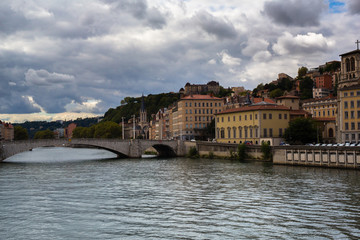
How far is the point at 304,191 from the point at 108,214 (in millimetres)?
14904

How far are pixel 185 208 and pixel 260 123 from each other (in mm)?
49013

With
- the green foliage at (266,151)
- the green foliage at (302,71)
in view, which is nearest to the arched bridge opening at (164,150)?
the green foliage at (266,151)

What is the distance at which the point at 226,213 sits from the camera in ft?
77.4

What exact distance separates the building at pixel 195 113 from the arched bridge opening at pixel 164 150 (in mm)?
11350

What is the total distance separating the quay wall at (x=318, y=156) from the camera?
44.8 m

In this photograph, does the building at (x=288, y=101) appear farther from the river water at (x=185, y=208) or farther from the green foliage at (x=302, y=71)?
the green foliage at (x=302, y=71)

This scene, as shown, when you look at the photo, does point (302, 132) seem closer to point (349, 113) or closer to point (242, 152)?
point (349, 113)

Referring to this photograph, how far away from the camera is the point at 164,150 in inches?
3629

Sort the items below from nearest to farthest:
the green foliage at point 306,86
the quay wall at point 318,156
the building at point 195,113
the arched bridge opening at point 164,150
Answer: the quay wall at point 318,156 → the arched bridge opening at point 164,150 → the building at point 195,113 → the green foliage at point 306,86

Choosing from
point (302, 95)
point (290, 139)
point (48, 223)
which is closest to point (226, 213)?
point (48, 223)

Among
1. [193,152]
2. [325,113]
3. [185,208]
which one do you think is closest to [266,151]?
[193,152]

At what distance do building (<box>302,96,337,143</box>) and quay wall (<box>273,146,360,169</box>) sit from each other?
77.6 feet

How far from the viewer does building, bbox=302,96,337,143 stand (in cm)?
8069

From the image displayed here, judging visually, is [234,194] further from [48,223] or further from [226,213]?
[48,223]
